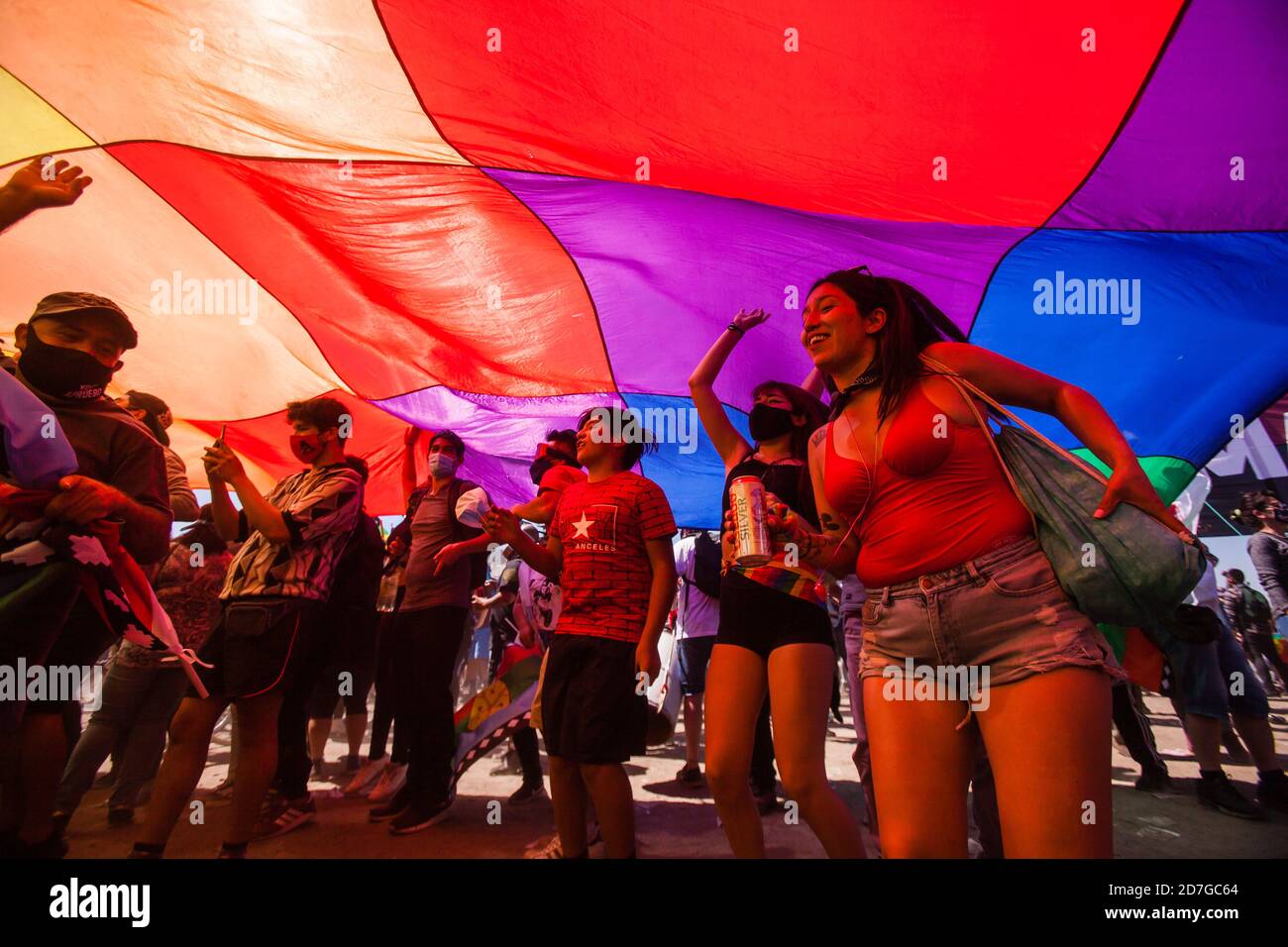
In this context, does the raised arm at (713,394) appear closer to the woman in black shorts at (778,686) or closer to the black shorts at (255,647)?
the woman in black shorts at (778,686)

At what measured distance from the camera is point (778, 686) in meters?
2.35

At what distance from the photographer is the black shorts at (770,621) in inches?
94.5

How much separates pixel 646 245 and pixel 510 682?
224 centimetres

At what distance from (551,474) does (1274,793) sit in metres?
4.23

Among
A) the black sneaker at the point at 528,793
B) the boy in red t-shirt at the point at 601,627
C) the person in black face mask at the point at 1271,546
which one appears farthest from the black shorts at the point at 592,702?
the person in black face mask at the point at 1271,546

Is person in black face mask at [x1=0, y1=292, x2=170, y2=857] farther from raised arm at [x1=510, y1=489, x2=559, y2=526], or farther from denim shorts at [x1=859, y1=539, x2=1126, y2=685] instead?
denim shorts at [x1=859, y1=539, x2=1126, y2=685]

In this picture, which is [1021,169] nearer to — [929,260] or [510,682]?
[929,260]

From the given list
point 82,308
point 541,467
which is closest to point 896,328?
point 541,467

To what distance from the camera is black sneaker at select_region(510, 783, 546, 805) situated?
4.11 m

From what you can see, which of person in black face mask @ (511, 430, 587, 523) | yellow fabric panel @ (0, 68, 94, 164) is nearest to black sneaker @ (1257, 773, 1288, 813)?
person in black face mask @ (511, 430, 587, 523)

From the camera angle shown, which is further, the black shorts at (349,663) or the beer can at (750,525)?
the black shorts at (349,663)

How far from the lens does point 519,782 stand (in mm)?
4762

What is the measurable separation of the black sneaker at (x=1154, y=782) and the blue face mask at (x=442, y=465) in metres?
4.43

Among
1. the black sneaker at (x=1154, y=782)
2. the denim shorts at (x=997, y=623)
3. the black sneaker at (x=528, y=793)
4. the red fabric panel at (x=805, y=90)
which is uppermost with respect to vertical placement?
the red fabric panel at (x=805, y=90)
